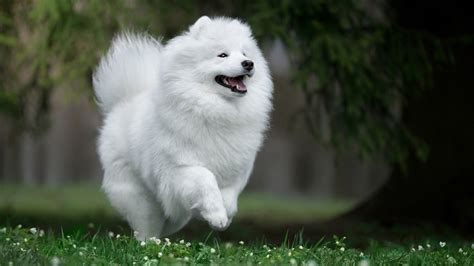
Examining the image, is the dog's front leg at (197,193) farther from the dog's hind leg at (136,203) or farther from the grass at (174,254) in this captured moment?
the dog's hind leg at (136,203)

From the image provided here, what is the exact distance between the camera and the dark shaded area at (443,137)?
30.3 ft

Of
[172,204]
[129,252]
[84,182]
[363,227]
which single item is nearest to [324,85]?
[363,227]

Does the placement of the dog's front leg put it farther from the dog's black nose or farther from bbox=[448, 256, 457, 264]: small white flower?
bbox=[448, 256, 457, 264]: small white flower

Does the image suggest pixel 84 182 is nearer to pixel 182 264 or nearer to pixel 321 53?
pixel 321 53

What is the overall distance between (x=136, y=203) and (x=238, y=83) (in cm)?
127

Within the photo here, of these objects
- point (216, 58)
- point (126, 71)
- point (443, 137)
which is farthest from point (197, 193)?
point (443, 137)

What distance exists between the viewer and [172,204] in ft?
17.7

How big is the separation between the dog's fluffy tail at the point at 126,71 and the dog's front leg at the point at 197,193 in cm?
109

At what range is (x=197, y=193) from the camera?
16.5ft

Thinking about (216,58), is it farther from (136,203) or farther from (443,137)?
(443,137)

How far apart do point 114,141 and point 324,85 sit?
110 inches

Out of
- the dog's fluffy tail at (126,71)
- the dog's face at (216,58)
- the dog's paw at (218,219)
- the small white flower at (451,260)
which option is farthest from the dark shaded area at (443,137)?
the dog's paw at (218,219)

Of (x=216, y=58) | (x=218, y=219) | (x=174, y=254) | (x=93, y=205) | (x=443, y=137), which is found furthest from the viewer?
(x=93, y=205)

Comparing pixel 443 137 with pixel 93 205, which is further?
pixel 93 205
